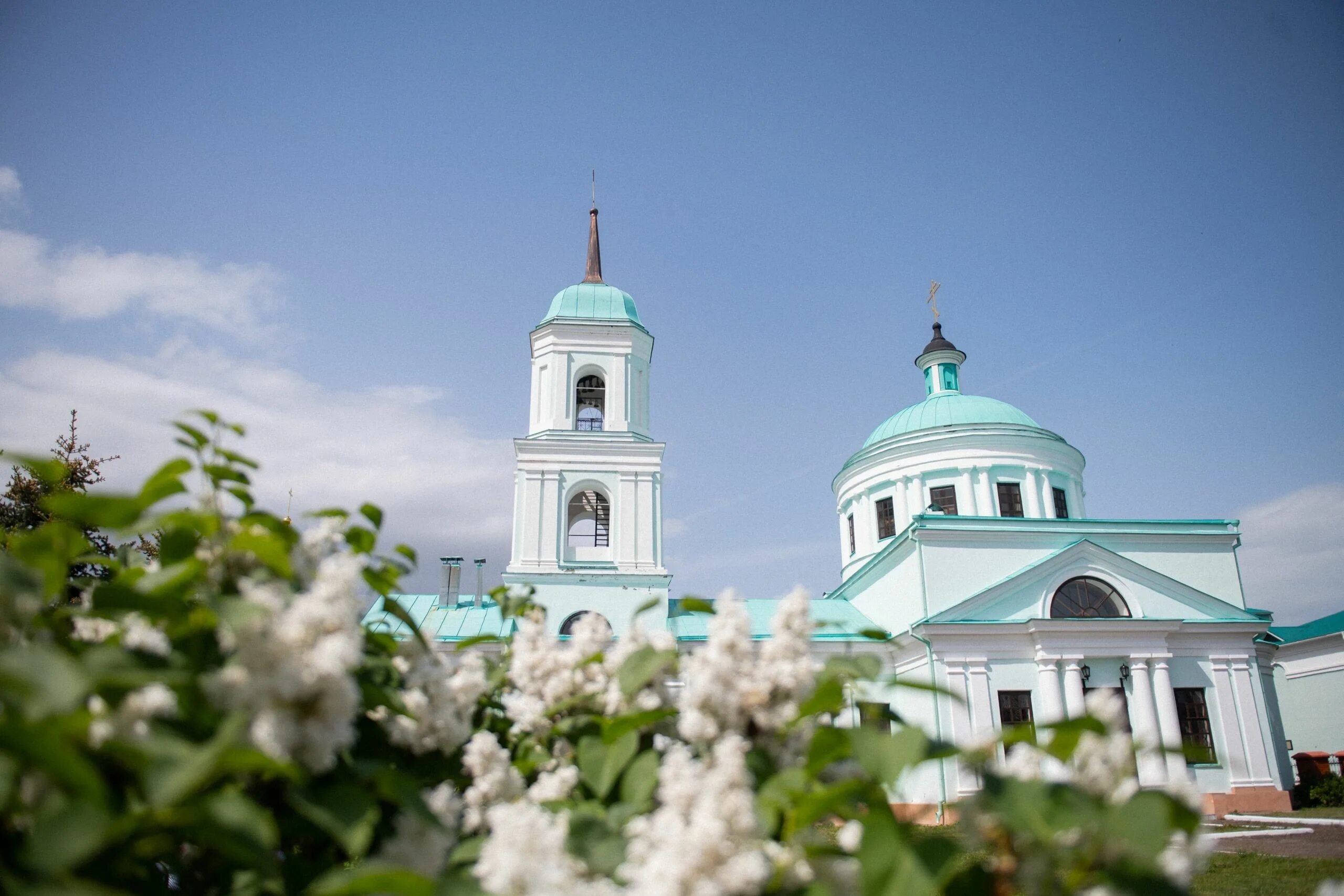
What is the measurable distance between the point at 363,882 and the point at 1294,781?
34.3 meters

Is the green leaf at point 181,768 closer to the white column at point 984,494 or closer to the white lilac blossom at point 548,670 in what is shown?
the white lilac blossom at point 548,670

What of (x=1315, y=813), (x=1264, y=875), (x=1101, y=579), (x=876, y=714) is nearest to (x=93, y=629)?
(x=876, y=714)

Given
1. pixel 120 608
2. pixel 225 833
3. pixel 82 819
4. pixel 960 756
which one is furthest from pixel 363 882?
pixel 960 756

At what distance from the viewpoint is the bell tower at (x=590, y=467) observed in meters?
22.1

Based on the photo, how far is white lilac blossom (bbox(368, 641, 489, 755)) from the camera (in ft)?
6.15

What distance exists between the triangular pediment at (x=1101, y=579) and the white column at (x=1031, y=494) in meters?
3.80

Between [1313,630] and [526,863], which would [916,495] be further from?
[526,863]

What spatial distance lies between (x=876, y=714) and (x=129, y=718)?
59.6 inches

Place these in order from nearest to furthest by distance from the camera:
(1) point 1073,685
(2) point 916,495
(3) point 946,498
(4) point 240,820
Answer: (4) point 240,820, (1) point 1073,685, (3) point 946,498, (2) point 916,495

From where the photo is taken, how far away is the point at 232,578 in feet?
5.64

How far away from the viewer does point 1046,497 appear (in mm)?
27859

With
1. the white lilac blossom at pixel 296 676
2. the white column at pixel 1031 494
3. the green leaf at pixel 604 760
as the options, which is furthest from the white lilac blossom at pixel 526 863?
the white column at pixel 1031 494

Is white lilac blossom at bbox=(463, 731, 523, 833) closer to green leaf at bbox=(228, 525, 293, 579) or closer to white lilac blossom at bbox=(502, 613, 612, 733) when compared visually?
white lilac blossom at bbox=(502, 613, 612, 733)

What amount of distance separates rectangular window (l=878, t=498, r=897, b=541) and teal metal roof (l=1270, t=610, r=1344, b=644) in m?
16.8
